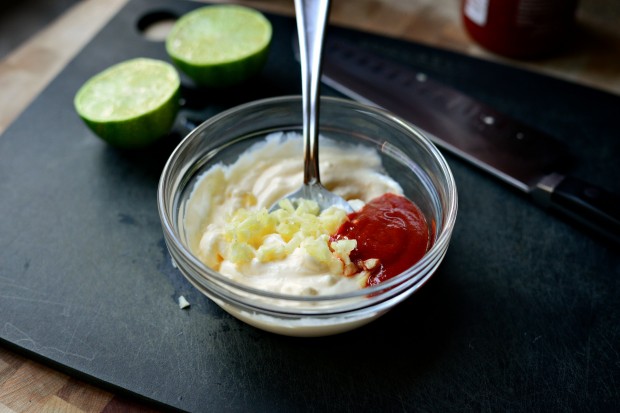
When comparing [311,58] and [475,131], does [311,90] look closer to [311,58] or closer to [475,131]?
[311,58]

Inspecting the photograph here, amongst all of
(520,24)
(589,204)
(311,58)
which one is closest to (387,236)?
(311,58)

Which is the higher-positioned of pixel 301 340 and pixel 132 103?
pixel 132 103

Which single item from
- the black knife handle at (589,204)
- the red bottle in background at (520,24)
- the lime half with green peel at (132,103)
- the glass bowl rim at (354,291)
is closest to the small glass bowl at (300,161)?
the glass bowl rim at (354,291)

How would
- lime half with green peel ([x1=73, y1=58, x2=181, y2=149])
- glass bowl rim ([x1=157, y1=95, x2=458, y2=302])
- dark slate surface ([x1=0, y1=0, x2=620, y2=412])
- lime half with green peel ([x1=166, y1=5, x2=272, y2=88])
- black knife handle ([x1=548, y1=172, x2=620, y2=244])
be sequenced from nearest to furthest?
1. glass bowl rim ([x1=157, y1=95, x2=458, y2=302])
2. dark slate surface ([x1=0, y1=0, x2=620, y2=412])
3. black knife handle ([x1=548, y1=172, x2=620, y2=244])
4. lime half with green peel ([x1=73, y1=58, x2=181, y2=149])
5. lime half with green peel ([x1=166, y1=5, x2=272, y2=88])

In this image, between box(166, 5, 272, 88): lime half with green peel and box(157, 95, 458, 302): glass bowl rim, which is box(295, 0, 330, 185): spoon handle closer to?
box(157, 95, 458, 302): glass bowl rim

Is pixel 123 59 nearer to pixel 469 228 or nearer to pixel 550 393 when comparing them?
pixel 469 228

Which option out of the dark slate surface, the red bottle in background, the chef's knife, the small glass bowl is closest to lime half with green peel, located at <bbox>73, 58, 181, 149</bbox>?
the dark slate surface
